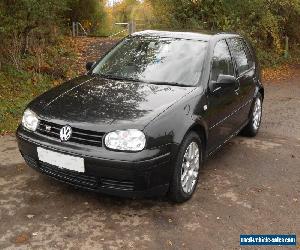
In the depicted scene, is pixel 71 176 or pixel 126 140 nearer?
pixel 126 140

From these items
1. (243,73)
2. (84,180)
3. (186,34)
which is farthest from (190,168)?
(243,73)

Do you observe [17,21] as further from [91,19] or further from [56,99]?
[91,19]

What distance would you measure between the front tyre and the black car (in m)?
0.01

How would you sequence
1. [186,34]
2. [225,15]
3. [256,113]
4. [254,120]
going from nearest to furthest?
[186,34] < [254,120] < [256,113] < [225,15]

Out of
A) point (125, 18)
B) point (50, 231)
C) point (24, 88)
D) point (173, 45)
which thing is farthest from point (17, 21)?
point (125, 18)

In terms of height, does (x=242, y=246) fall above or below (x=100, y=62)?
below

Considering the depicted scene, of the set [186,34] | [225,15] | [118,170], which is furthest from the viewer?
[225,15]

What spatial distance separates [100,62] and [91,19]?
19361 millimetres

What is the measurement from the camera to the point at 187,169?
447 centimetres

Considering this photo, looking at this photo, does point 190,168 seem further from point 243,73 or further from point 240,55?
point 240,55

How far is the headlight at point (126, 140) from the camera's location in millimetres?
3824

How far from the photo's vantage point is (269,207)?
450cm

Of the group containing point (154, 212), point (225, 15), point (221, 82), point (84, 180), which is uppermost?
point (225, 15)

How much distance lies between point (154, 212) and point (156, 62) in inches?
70.9
